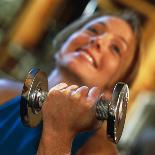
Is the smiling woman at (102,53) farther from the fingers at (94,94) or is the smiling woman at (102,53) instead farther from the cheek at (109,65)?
the fingers at (94,94)

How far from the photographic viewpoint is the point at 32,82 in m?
0.66

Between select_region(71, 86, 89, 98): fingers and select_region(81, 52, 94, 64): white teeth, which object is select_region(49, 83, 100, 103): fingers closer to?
select_region(71, 86, 89, 98): fingers

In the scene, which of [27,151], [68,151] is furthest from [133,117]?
[68,151]

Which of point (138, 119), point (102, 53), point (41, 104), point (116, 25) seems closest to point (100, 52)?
point (102, 53)

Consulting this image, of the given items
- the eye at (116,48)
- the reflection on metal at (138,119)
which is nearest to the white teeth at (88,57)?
the eye at (116,48)

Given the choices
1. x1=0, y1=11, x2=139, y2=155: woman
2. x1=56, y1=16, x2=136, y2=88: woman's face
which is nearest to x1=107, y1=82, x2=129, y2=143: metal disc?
x1=0, y1=11, x2=139, y2=155: woman

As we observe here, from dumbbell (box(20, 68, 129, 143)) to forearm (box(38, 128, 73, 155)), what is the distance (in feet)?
0.17

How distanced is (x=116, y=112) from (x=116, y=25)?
71cm

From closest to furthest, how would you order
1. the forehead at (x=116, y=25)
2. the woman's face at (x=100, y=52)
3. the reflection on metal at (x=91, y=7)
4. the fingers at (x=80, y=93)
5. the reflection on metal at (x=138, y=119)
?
the fingers at (x=80, y=93) < the woman's face at (x=100, y=52) < the forehead at (x=116, y=25) < the reflection on metal at (x=138, y=119) < the reflection on metal at (x=91, y=7)

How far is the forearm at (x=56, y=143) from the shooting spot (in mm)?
620

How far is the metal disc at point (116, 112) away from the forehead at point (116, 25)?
64 centimetres

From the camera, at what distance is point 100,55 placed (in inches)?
46.3

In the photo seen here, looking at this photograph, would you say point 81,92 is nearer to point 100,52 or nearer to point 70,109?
point 70,109

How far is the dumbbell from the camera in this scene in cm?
60
